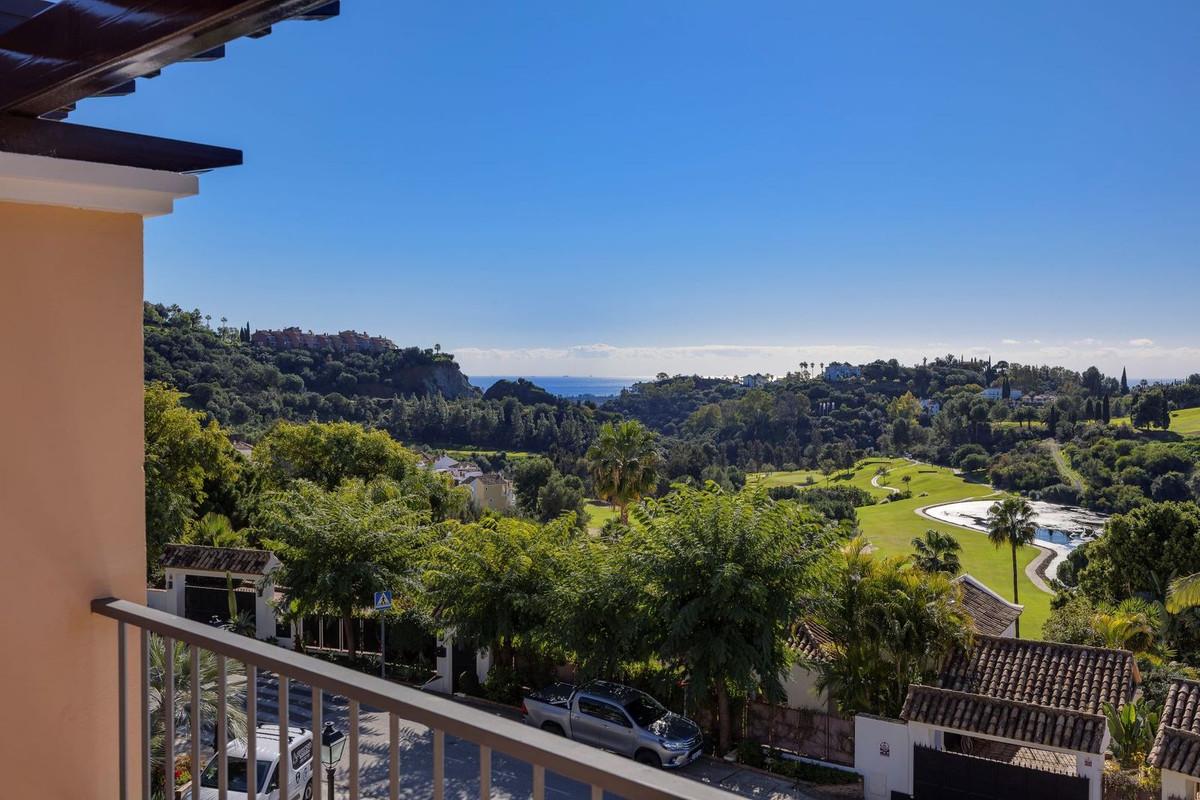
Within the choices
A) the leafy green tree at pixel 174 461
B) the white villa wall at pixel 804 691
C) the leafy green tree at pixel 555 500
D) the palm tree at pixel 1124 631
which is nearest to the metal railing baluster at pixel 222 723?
the white villa wall at pixel 804 691

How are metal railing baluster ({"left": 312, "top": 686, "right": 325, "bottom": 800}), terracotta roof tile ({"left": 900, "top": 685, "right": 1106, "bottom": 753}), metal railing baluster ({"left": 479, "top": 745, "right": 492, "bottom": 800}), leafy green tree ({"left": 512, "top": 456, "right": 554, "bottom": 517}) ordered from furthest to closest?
1. leafy green tree ({"left": 512, "top": 456, "right": 554, "bottom": 517})
2. terracotta roof tile ({"left": 900, "top": 685, "right": 1106, "bottom": 753})
3. metal railing baluster ({"left": 312, "top": 686, "right": 325, "bottom": 800})
4. metal railing baluster ({"left": 479, "top": 745, "right": 492, "bottom": 800})

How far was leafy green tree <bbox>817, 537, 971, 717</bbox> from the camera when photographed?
489 inches

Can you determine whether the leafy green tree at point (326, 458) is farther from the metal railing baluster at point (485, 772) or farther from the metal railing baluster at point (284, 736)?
the metal railing baluster at point (485, 772)

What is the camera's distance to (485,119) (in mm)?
35344

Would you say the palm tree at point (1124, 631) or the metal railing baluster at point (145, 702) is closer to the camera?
the metal railing baluster at point (145, 702)

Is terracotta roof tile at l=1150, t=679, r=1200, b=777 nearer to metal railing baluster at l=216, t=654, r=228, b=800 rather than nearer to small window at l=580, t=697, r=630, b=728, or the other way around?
small window at l=580, t=697, r=630, b=728

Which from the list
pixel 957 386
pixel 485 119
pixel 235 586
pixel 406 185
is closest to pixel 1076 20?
pixel 235 586

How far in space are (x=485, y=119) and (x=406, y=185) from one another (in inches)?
294

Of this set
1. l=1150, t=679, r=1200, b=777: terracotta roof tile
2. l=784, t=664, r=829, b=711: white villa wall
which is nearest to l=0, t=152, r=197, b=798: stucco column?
l=1150, t=679, r=1200, b=777: terracotta roof tile

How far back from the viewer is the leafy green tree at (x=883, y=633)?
12413 mm

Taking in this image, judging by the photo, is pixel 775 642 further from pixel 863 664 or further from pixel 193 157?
pixel 193 157

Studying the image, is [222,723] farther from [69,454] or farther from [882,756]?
[882,756]

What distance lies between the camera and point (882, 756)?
1136 centimetres

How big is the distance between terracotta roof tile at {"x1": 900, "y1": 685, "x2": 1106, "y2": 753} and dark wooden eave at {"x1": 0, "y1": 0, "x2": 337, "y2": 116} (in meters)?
12.1
